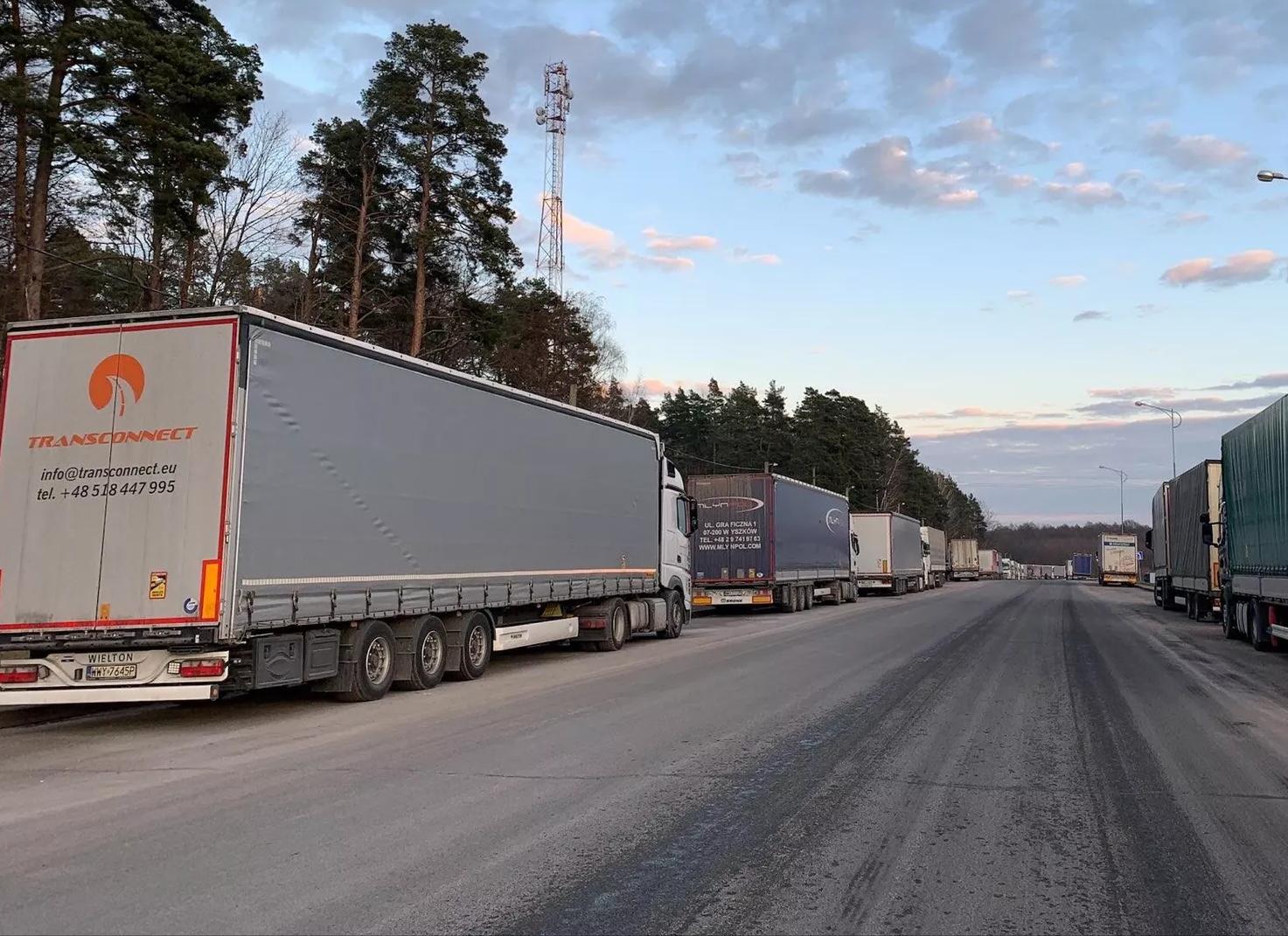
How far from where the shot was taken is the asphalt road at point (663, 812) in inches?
181

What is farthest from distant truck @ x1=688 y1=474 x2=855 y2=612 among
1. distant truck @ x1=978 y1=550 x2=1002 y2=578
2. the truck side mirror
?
distant truck @ x1=978 y1=550 x2=1002 y2=578

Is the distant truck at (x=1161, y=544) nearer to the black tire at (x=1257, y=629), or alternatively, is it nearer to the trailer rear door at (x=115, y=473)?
the black tire at (x=1257, y=629)

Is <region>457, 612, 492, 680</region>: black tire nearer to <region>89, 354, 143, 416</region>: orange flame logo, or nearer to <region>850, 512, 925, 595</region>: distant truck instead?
<region>89, 354, 143, 416</region>: orange flame logo

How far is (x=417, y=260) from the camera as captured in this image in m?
30.8

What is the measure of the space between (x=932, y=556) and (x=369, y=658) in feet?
177

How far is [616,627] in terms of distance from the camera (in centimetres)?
1761

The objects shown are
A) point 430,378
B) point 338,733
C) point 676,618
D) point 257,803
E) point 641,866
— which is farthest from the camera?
point 676,618

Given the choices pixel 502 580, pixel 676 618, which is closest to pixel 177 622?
pixel 502 580

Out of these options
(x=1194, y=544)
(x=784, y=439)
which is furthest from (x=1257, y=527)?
(x=784, y=439)

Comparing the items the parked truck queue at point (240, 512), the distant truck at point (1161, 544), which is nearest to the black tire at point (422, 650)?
the parked truck queue at point (240, 512)

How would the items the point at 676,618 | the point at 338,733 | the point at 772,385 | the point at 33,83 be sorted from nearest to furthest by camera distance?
the point at 338,733, the point at 33,83, the point at 676,618, the point at 772,385

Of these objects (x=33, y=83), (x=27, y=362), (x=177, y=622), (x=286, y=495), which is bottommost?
(x=177, y=622)

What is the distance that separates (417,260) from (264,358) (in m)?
22.3

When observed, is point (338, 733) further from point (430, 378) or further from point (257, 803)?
point (430, 378)
